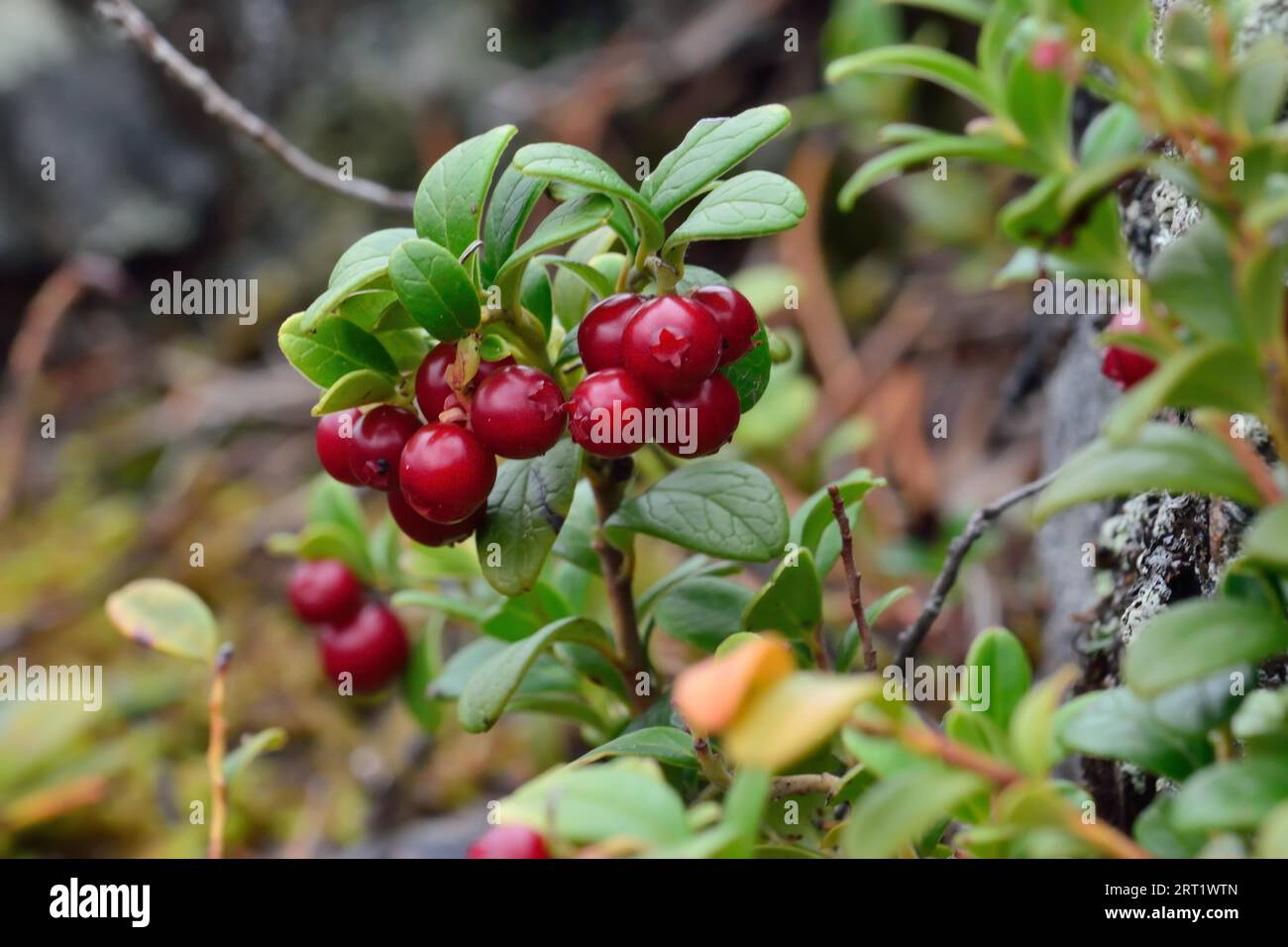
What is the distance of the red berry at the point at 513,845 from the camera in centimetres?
69

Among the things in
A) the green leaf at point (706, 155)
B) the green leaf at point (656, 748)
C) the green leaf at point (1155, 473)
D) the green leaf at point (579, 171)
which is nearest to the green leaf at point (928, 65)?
the green leaf at point (706, 155)

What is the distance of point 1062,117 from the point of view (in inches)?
29.3

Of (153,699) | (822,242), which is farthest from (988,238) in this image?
(153,699)

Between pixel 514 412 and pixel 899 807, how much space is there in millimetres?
406

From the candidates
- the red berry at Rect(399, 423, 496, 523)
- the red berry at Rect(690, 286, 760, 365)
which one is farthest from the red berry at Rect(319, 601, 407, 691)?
the red berry at Rect(690, 286, 760, 365)

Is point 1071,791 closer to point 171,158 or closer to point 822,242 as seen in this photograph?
point 822,242

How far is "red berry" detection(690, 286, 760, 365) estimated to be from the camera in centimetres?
85

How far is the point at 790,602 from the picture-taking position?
96cm

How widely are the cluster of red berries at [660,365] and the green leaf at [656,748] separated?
0.21 meters

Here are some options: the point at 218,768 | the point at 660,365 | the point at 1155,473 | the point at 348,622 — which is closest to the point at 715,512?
the point at 660,365

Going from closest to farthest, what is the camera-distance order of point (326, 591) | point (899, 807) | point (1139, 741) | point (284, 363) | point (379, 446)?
point (899, 807) < point (1139, 741) < point (379, 446) < point (326, 591) < point (284, 363)

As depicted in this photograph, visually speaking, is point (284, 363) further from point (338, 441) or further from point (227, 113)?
point (338, 441)

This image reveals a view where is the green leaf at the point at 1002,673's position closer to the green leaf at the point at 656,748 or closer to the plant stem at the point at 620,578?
the green leaf at the point at 656,748

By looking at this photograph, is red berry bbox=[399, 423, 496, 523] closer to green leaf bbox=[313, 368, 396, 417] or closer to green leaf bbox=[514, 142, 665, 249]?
green leaf bbox=[313, 368, 396, 417]
